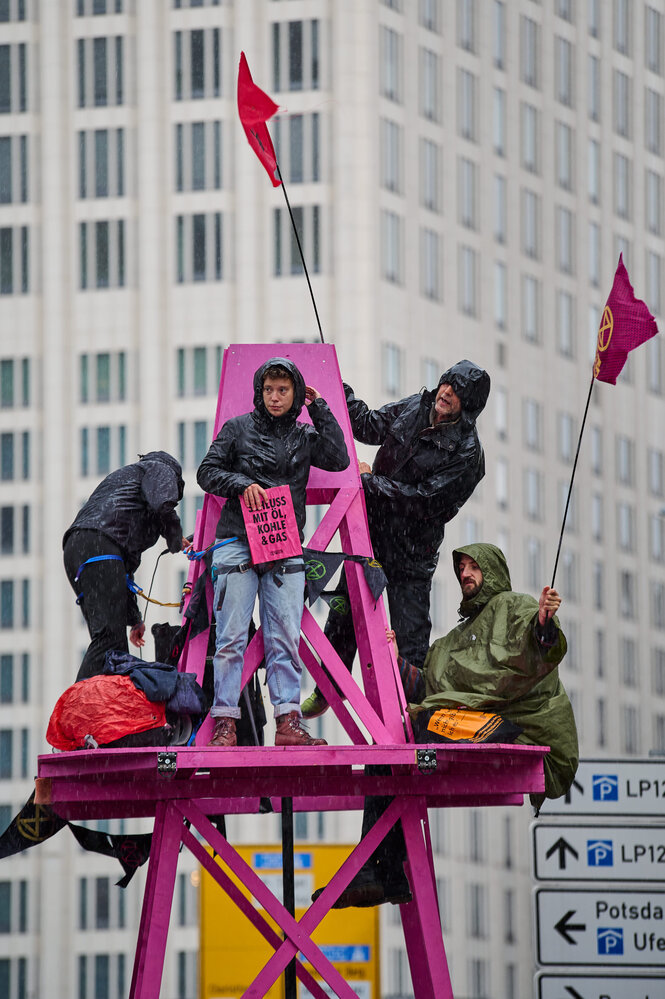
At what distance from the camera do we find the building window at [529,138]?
9331cm

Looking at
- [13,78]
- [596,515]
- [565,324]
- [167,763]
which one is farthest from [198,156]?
[167,763]

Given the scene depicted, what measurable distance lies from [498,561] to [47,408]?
71.1 m

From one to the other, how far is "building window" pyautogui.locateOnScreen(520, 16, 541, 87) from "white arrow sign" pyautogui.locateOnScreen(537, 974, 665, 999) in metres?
79.0

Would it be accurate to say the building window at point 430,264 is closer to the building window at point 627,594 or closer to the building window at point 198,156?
the building window at point 198,156

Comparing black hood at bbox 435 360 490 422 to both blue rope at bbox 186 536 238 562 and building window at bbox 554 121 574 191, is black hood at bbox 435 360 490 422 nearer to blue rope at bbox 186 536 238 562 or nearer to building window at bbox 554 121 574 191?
blue rope at bbox 186 536 238 562

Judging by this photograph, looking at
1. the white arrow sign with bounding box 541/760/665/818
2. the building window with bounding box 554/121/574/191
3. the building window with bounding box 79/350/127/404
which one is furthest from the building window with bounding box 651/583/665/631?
the white arrow sign with bounding box 541/760/665/818

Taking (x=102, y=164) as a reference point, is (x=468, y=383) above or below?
below

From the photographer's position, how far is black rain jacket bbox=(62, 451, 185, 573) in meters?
16.7

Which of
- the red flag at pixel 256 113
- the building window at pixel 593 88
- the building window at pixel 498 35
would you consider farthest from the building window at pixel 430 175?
the red flag at pixel 256 113

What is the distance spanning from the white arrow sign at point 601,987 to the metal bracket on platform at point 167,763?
5398mm

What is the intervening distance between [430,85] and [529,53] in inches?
303

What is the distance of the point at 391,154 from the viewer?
283 ft

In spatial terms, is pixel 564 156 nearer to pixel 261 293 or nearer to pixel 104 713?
pixel 261 293

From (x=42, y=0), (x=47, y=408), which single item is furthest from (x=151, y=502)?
(x=42, y=0)
